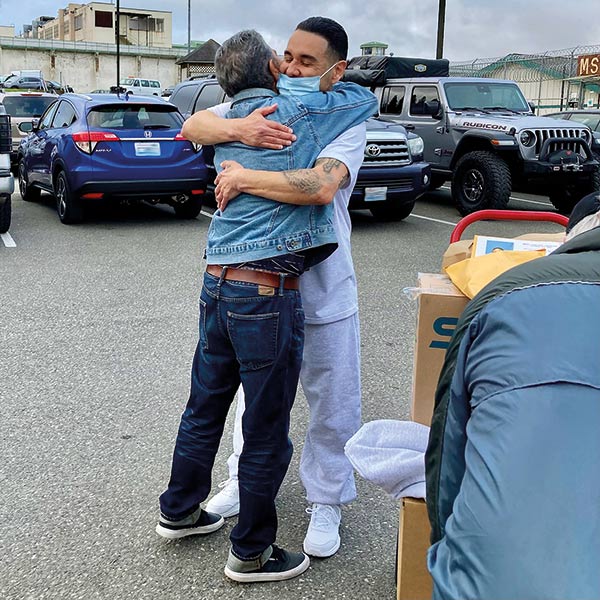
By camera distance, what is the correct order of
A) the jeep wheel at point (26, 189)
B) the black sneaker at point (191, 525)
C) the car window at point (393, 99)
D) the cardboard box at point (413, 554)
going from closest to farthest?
the cardboard box at point (413, 554)
the black sneaker at point (191, 525)
the jeep wheel at point (26, 189)
the car window at point (393, 99)

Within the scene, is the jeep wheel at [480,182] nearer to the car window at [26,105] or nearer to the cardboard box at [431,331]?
the cardboard box at [431,331]

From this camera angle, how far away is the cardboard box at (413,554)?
2.11 m

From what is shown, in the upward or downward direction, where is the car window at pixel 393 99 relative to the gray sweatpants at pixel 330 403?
upward

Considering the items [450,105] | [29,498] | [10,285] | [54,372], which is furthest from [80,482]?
[450,105]

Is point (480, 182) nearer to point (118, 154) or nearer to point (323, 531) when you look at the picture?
point (118, 154)

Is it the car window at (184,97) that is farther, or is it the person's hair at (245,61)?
the car window at (184,97)

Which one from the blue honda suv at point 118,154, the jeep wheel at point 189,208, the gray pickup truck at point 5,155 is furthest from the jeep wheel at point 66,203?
the jeep wheel at point 189,208

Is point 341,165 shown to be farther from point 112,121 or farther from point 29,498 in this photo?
point 112,121

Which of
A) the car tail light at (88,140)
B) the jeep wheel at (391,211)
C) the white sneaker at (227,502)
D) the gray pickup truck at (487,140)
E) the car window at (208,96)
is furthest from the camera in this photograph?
the car window at (208,96)

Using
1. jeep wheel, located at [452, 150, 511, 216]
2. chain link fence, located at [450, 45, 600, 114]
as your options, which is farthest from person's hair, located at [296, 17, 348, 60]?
chain link fence, located at [450, 45, 600, 114]

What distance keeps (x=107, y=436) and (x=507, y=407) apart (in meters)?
3.08

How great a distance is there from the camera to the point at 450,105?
38.7 feet

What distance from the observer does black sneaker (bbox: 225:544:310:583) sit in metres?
2.52

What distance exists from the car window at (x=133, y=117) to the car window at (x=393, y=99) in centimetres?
446
